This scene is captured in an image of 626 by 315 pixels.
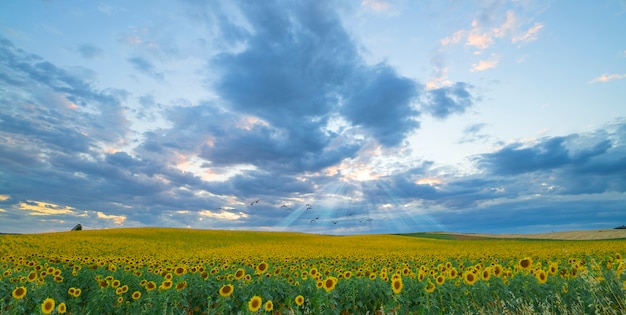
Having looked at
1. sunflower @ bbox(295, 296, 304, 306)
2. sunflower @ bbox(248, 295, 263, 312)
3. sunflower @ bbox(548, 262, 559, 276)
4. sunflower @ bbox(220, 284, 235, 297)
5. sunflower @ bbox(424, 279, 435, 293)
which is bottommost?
sunflower @ bbox(295, 296, 304, 306)

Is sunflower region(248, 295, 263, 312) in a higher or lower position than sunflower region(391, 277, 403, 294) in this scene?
lower

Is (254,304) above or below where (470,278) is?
below

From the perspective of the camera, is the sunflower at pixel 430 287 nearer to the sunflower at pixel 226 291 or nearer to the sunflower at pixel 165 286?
the sunflower at pixel 226 291

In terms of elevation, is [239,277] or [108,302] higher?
[239,277]

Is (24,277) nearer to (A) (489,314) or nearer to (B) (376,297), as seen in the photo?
(B) (376,297)

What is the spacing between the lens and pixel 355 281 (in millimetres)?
9445

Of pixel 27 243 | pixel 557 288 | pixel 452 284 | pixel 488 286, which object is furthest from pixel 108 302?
pixel 27 243

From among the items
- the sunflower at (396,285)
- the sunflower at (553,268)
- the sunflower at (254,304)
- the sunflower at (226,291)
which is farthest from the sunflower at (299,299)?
the sunflower at (553,268)

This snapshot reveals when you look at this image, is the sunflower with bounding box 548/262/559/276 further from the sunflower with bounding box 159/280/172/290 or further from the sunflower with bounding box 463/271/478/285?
the sunflower with bounding box 159/280/172/290

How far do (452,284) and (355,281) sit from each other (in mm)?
2292

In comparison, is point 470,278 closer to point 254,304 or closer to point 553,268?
point 553,268

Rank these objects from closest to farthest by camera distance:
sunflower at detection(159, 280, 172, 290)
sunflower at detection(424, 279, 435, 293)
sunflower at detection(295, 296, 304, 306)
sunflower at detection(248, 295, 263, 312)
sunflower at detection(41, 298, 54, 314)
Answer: sunflower at detection(248, 295, 263, 312) → sunflower at detection(41, 298, 54, 314) → sunflower at detection(424, 279, 435, 293) → sunflower at detection(295, 296, 304, 306) → sunflower at detection(159, 280, 172, 290)

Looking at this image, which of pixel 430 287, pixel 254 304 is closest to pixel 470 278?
pixel 430 287

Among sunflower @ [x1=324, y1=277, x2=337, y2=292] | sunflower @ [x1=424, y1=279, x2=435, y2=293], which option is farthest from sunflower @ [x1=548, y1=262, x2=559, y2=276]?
sunflower @ [x1=324, y1=277, x2=337, y2=292]
